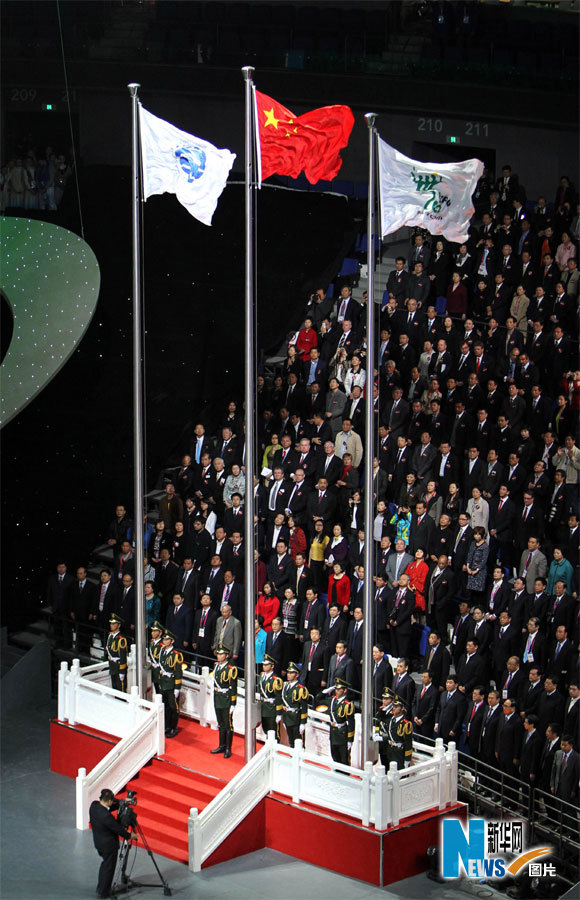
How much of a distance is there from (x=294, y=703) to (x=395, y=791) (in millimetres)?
2089

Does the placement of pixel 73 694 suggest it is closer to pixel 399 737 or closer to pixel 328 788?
pixel 328 788

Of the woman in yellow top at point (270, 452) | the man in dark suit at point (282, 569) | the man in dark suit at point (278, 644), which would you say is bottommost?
the man in dark suit at point (278, 644)

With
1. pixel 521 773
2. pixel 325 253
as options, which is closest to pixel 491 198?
pixel 325 253

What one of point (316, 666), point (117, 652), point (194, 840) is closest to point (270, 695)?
point (316, 666)

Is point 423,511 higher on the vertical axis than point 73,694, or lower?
higher

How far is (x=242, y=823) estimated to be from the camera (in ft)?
64.5

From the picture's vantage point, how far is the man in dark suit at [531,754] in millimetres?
19438

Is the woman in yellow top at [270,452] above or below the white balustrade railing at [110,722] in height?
above

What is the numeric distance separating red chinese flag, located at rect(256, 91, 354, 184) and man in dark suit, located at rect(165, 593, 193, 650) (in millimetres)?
7490

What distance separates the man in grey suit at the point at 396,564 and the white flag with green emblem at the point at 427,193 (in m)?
6.38

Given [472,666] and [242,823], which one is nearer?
[242,823]

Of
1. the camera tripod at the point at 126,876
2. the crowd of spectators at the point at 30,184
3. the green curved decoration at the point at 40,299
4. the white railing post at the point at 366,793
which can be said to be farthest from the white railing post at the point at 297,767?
the crowd of spectators at the point at 30,184

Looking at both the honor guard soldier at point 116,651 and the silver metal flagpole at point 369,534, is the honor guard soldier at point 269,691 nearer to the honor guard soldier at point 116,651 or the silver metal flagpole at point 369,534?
the silver metal flagpole at point 369,534

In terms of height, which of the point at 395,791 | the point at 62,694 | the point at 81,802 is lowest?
the point at 81,802
